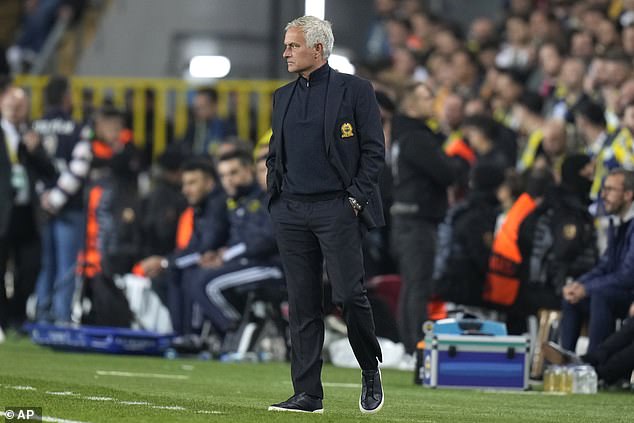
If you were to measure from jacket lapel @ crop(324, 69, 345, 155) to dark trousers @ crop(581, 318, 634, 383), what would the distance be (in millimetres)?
3731

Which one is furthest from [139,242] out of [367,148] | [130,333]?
[367,148]

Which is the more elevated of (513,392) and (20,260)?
(513,392)

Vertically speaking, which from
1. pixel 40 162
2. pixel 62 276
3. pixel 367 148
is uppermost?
pixel 367 148

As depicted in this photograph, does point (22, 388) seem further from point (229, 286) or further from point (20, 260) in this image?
point (20, 260)

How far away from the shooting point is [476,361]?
11625 mm

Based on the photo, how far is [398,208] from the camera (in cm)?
1365

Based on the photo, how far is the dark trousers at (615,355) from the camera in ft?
38.2

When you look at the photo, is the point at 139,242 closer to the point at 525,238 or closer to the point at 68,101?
the point at 68,101

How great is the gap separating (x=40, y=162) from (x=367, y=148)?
26.2ft

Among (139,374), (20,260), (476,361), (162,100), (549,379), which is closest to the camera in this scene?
(476,361)

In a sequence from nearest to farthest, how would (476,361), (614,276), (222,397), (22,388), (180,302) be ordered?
(22,388) < (222,397) < (476,361) < (614,276) < (180,302)

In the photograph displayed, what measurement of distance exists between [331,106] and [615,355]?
3.80 m

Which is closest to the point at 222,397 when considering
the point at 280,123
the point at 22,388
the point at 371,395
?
the point at 22,388

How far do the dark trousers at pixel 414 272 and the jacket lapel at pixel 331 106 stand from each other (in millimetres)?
4822
